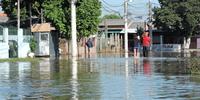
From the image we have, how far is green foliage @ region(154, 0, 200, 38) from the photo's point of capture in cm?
8344

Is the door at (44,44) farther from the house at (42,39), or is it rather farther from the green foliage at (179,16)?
the green foliage at (179,16)

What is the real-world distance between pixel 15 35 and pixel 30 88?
32738mm

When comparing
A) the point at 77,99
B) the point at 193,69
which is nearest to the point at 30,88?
the point at 77,99

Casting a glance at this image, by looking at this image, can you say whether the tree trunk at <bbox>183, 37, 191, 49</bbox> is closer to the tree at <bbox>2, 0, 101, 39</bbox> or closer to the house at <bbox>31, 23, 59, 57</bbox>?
the tree at <bbox>2, 0, 101, 39</bbox>

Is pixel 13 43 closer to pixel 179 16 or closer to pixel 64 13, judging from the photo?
pixel 64 13

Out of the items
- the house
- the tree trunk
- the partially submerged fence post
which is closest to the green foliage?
the tree trunk

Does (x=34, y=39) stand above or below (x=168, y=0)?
below

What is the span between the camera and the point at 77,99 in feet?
41.5

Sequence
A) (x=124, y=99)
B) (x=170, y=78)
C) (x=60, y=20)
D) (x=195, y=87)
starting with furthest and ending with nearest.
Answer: (x=60, y=20)
(x=170, y=78)
(x=195, y=87)
(x=124, y=99)

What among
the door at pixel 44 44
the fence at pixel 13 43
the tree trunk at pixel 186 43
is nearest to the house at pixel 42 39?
the door at pixel 44 44

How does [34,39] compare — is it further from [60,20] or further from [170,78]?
[170,78]

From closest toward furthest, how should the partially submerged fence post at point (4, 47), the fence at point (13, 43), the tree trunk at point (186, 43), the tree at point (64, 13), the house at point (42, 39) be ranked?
the partially submerged fence post at point (4, 47), the fence at point (13, 43), the house at point (42, 39), the tree at point (64, 13), the tree trunk at point (186, 43)

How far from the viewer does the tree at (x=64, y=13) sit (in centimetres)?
5562

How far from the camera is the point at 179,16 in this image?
277 ft
